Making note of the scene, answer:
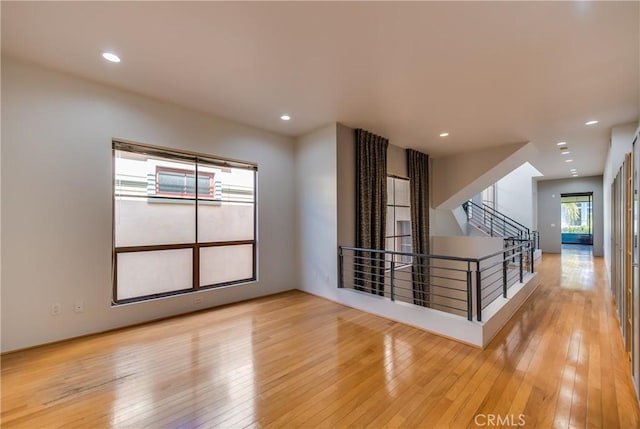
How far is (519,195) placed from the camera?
977 centimetres

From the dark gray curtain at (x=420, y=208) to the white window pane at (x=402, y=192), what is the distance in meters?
0.10

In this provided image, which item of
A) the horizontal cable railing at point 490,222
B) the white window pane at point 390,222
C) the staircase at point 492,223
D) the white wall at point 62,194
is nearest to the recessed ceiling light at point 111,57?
the white wall at point 62,194

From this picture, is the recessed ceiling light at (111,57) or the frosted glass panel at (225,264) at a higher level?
the recessed ceiling light at (111,57)

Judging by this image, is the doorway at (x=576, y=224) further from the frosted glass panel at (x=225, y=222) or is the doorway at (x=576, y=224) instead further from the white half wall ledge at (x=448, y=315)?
the frosted glass panel at (x=225, y=222)

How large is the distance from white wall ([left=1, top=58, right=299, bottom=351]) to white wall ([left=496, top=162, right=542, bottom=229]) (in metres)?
10.5

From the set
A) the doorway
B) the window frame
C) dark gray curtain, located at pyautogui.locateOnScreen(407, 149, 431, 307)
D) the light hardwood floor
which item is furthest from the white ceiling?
the doorway

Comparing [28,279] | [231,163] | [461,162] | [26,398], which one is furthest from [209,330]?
[461,162]

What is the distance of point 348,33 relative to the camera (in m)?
2.19

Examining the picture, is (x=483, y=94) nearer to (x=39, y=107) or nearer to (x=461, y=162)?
(x=461, y=162)

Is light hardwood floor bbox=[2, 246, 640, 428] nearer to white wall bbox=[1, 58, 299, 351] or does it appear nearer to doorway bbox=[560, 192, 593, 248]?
white wall bbox=[1, 58, 299, 351]

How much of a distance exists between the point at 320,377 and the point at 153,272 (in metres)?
2.64

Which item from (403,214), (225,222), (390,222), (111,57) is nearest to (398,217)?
(403,214)

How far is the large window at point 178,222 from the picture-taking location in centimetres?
337

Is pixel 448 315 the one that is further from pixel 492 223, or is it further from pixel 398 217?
pixel 492 223
